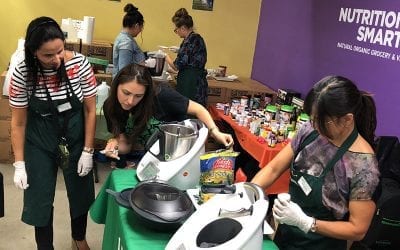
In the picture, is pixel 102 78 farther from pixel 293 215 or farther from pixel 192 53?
pixel 293 215

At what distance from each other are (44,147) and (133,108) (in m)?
0.44

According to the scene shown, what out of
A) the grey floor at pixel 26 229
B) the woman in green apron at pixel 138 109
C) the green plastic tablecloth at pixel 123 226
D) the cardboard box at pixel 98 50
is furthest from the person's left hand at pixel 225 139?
the cardboard box at pixel 98 50

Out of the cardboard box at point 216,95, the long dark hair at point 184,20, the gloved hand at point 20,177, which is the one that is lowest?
the gloved hand at point 20,177

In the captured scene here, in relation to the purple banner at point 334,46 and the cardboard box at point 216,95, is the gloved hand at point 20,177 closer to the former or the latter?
the purple banner at point 334,46

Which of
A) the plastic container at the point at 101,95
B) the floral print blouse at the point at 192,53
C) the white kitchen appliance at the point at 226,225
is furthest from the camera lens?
the floral print blouse at the point at 192,53

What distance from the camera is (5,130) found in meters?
3.58

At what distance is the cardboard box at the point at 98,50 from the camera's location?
13.3 ft

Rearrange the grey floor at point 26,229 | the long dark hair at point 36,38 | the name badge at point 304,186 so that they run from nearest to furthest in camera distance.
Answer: the name badge at point 304,186, the long dark hair at point 36,38, the grey floor at point 26,229

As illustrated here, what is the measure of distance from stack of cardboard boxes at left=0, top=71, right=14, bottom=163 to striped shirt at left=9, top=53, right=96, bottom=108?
183 cm

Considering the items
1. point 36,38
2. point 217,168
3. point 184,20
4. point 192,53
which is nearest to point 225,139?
point 217,168

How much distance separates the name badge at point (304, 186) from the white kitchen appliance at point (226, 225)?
0.25 metres

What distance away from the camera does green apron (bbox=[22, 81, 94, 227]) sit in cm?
193

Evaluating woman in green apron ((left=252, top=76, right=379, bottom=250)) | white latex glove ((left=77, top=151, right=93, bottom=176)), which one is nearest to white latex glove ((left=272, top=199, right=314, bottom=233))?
woman in green apron ((left=252, top=76, right=379, bottom=250))

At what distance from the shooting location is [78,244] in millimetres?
2297
